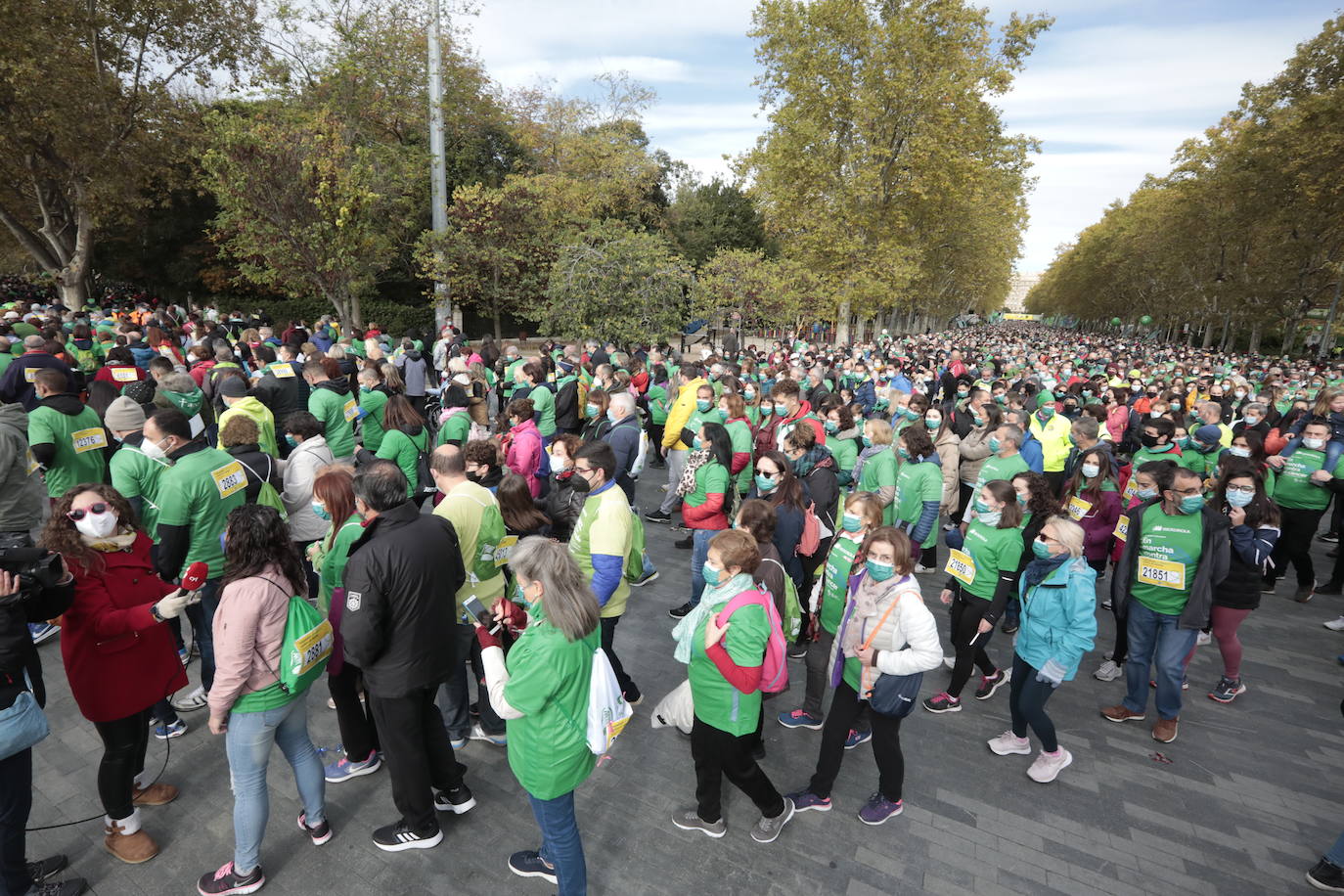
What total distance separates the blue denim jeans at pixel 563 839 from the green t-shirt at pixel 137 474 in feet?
10.4

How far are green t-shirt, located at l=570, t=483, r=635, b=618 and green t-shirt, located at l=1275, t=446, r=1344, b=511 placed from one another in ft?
22.4

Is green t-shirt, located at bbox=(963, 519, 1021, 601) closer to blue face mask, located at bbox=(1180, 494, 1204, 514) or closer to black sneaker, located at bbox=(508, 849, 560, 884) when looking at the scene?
blue face mask, located at bbox=(1180, 494, 1204, 514)

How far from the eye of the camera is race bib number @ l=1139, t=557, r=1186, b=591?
406 centimetres

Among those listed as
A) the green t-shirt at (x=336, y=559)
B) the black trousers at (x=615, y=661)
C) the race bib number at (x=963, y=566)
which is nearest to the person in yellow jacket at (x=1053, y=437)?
the race bib number at (x=963, y=566)

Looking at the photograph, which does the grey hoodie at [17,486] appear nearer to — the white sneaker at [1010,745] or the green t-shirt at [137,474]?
the green t-shirt at [137,474]

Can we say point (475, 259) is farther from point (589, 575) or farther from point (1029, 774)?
point (1029, 774)

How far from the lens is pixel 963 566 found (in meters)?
4.22

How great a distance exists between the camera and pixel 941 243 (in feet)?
114

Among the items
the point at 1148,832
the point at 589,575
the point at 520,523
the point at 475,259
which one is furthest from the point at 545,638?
the point at 475,259

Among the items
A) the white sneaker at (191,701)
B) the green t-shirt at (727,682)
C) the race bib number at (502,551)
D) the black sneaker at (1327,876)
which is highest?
the race bib number at (502,551)

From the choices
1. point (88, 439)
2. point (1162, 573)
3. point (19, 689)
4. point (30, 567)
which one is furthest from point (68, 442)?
point (1162, 573)

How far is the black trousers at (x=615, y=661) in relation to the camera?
3945 mm

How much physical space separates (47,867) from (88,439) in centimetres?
340

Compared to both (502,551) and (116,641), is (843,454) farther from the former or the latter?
(116,641)
